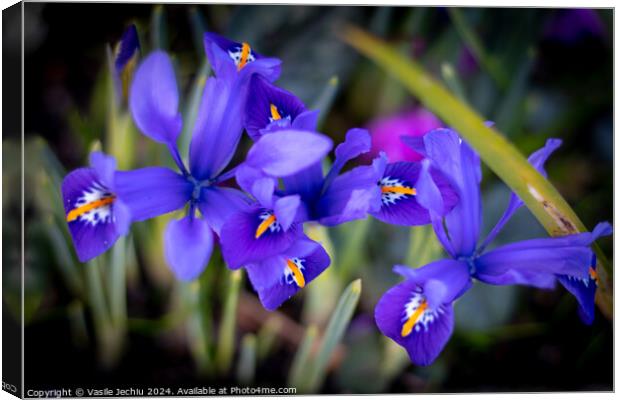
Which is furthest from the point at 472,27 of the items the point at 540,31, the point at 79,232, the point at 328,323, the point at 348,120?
the point at 79,232

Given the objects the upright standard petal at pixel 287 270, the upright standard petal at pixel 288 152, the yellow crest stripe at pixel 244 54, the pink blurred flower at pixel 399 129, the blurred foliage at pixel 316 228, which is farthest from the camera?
the pink blurred flower at pixel 399 129

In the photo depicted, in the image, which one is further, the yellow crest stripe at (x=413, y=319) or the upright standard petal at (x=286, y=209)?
the yellow crest stripe at (x=413, y=319)

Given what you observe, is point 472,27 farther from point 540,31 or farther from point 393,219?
point 393,219

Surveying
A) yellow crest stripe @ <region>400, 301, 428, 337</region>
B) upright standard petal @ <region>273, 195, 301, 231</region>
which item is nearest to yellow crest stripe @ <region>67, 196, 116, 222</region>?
upright standard petal @ <region>273, 195, 301, 231</region>

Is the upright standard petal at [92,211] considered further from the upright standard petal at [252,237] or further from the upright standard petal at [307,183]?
the upright standard petal at [307,183]

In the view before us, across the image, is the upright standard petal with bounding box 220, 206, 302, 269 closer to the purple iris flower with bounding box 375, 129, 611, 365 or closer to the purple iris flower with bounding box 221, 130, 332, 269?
the purple iris flower with bounding box 221, 130, 332, 269

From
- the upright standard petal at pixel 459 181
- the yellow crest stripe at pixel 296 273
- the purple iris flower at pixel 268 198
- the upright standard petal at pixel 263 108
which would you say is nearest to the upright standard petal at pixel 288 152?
the purple iris flower at pixel 268 198

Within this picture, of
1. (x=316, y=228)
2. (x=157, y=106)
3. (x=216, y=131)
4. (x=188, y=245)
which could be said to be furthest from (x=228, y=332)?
(x=157, y=106)
